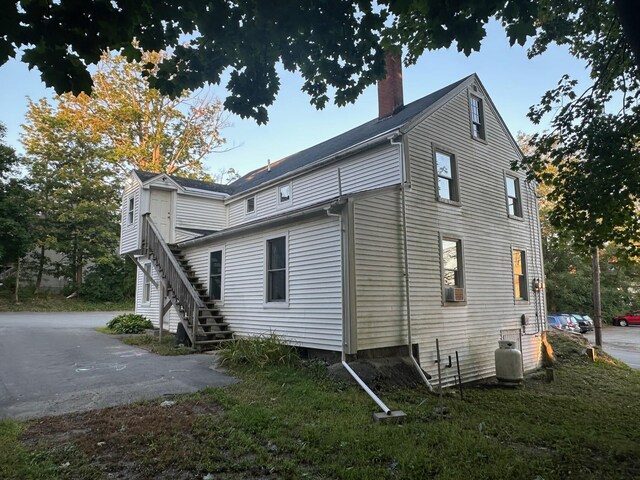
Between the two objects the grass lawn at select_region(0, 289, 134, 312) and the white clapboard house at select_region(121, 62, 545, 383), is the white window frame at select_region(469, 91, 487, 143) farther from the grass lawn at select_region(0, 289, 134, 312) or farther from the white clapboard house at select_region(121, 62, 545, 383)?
the grass lawn at select_region(0, 289, 134, 312)

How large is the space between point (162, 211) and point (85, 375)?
9.04 meters

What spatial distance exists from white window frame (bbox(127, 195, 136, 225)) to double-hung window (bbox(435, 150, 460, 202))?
11767 millimetres

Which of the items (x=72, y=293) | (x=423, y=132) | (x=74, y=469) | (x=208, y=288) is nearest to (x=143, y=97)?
(x=72, y=293)

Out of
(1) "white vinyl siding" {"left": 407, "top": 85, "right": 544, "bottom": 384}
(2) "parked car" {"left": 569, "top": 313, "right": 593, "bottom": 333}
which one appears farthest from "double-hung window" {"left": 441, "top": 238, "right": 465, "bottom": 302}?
(2) "parked car" {"left": 569, "top": 313, "right": 593, "bottom": 333}

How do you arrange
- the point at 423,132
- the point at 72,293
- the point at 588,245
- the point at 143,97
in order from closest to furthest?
1. the point at 588,245
2. the point at 423,132
3. the point at 143,97
4. the point at 72,293

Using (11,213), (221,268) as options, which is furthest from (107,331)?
(11,213)

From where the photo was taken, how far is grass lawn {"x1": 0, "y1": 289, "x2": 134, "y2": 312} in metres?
27.5

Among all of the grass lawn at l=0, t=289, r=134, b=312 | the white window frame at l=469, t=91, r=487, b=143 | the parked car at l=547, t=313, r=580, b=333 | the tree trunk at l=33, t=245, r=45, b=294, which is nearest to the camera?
the white window frame at l=469, t=91, r=487, b=143

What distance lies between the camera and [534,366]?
14.4 m

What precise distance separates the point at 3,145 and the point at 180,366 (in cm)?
2755

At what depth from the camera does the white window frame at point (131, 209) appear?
16636 millimetres

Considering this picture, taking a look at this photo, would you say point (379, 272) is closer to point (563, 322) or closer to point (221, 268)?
point (221, 268)

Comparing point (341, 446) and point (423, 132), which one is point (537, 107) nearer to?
point (423, 132)

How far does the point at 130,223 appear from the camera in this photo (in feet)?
55.0
